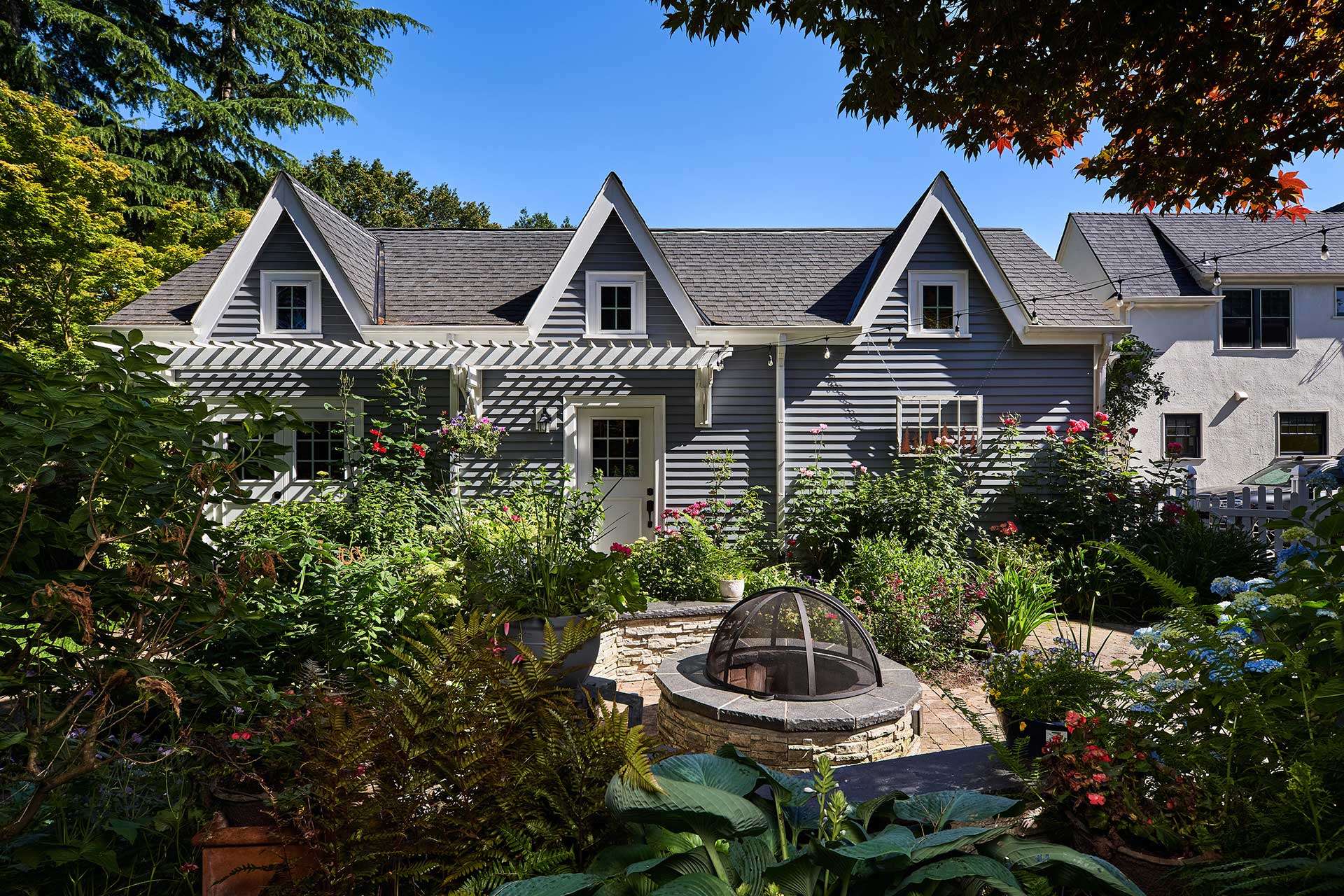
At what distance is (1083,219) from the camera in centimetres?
1694

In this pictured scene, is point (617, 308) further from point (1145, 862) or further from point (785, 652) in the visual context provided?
point (1145, 862)

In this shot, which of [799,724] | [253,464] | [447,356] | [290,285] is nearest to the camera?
[253,464]

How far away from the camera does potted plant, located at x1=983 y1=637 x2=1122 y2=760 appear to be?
7.89 ft

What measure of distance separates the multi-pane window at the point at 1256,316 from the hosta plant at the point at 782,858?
18.0 meters

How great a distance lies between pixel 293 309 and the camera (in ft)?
30.6

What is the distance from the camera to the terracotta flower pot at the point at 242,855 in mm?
1785

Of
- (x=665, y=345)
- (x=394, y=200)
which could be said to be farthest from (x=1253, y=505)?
(x=394, y=200)

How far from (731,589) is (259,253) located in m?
7.87

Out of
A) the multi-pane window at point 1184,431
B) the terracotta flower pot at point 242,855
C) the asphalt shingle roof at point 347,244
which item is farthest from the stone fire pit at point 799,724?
the multi-pane window at point 1184,431

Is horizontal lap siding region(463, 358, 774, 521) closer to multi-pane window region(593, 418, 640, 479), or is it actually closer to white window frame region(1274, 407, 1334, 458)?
multi-pane window region(593, 418, 640, 479)

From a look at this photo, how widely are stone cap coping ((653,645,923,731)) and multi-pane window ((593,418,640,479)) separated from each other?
5662 millimetres

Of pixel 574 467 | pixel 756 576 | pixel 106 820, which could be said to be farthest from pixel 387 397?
pixel 106 820

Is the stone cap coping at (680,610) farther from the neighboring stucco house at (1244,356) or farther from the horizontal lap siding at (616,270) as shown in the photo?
the neighboring stucco house at (1244,356)

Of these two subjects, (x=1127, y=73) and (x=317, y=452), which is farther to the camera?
(x=317, y=452)
